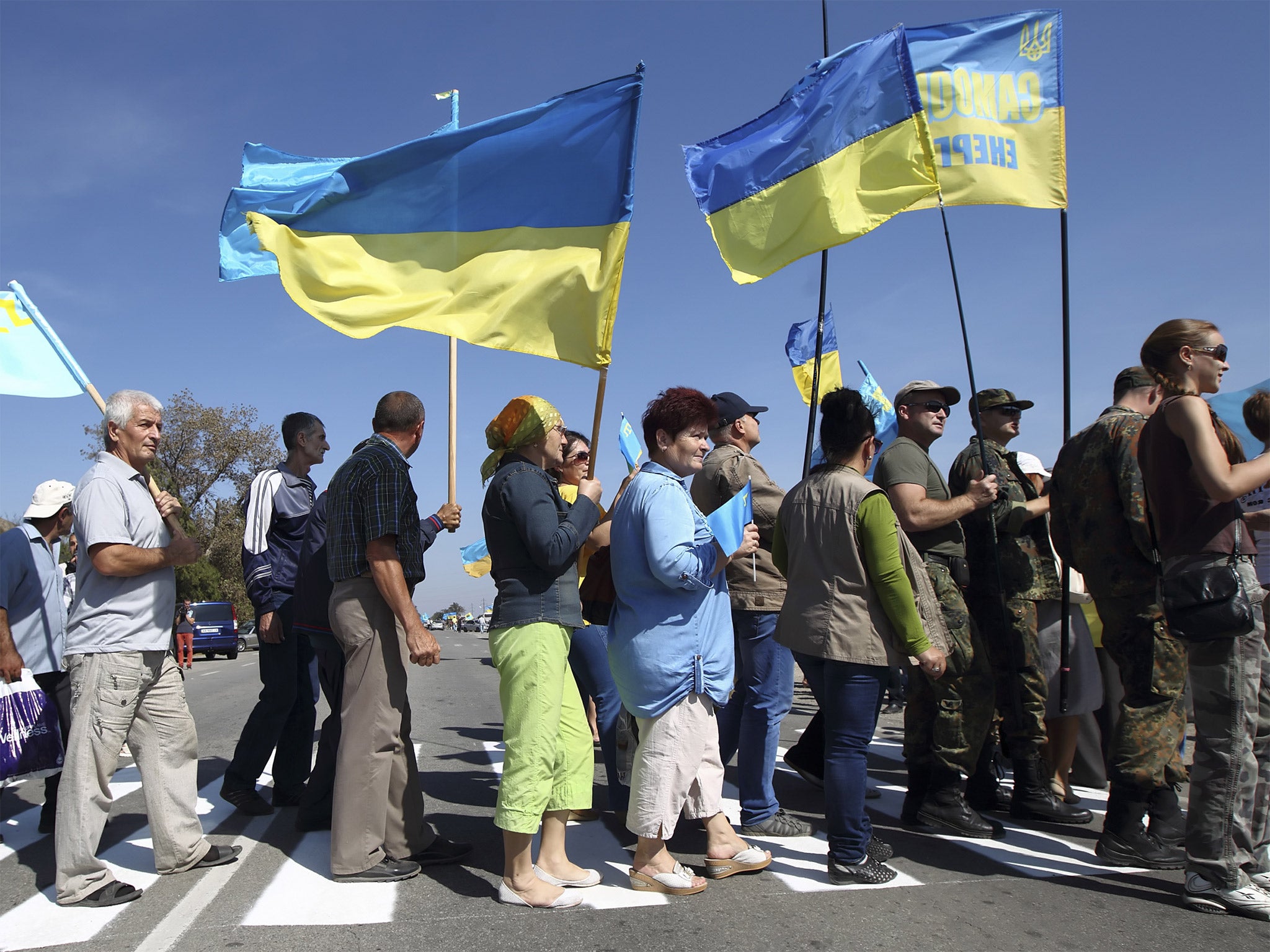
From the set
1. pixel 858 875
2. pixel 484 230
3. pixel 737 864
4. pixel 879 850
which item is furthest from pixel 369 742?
pixel 484 230

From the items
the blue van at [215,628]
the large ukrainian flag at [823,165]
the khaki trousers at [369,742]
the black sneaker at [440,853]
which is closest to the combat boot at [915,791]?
the black sneaker at [440,853]

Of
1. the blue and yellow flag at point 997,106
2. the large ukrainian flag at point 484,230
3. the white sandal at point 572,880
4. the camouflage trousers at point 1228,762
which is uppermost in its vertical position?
the blue and yellow flag at point 997,106

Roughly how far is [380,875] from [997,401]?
4.04 meters

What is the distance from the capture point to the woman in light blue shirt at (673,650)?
3.58m

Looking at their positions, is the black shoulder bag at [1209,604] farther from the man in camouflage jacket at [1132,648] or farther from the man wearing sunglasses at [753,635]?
the man wearing sunglasses at [753,635]

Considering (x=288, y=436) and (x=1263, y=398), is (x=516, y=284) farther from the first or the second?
(x=1263, y=398)

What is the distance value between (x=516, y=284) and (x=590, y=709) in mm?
3947

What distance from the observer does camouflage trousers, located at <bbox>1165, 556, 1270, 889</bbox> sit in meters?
3.33

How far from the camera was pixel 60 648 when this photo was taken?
501cm

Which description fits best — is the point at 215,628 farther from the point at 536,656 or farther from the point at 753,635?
the point at 536,656

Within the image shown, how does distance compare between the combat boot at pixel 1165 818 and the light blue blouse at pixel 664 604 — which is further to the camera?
the combat boot at pixel 1165 818

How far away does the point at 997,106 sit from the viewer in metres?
5.22

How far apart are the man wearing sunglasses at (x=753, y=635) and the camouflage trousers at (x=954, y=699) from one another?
65cm

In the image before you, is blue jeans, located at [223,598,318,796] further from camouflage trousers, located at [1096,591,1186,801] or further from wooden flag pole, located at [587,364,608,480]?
camouflage trousers, located at [1096,591,1186,801]
